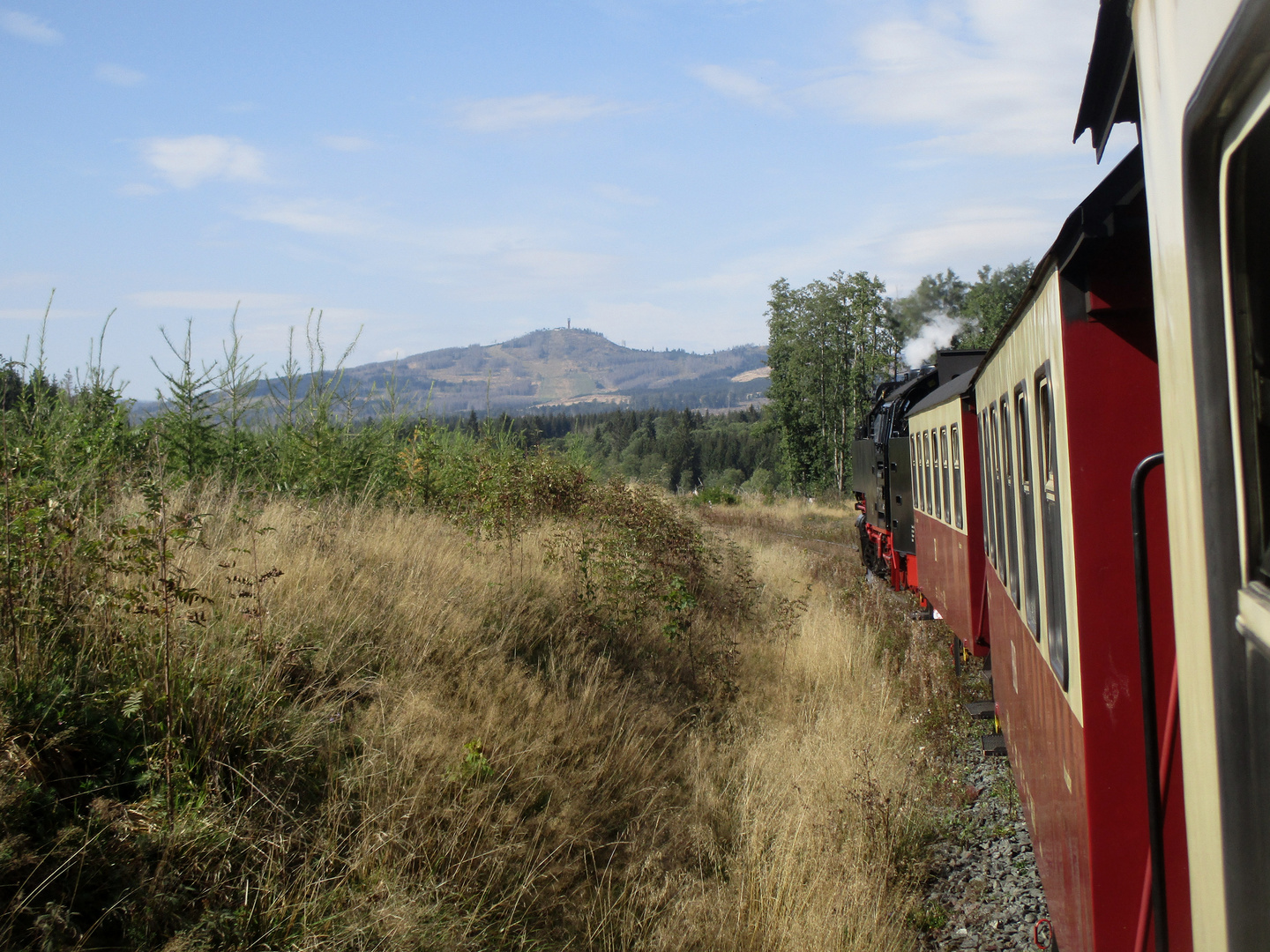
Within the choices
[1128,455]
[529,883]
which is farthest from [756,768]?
[1128,455]

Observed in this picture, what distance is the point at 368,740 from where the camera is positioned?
444 centimetres

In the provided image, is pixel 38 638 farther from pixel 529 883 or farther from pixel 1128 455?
pixel 1128 455

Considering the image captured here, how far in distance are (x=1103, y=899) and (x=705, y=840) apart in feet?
9.28

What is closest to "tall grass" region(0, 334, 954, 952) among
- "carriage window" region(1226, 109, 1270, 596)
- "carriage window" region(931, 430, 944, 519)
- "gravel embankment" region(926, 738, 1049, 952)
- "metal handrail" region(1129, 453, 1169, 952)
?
"gravel embankment" region(926, 738, 1049, 952)

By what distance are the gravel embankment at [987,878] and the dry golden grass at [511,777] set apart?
9.2 inches

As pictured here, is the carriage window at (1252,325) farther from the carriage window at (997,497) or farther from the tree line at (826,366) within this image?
the tree line at (826,366)

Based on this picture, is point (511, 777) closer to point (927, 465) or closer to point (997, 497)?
point (997, 497)

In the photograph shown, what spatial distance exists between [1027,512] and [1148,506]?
3.99 ft

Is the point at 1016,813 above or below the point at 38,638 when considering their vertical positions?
below

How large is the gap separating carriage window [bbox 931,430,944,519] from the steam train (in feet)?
10.00

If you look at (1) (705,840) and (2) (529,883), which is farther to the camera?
(1) (705,840)

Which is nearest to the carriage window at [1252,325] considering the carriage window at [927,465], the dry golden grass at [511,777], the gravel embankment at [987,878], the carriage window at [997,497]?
the dry golden grass at [511,777]

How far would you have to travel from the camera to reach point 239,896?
3.38 metres

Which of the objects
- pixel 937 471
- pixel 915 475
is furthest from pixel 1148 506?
pixel 915 475
